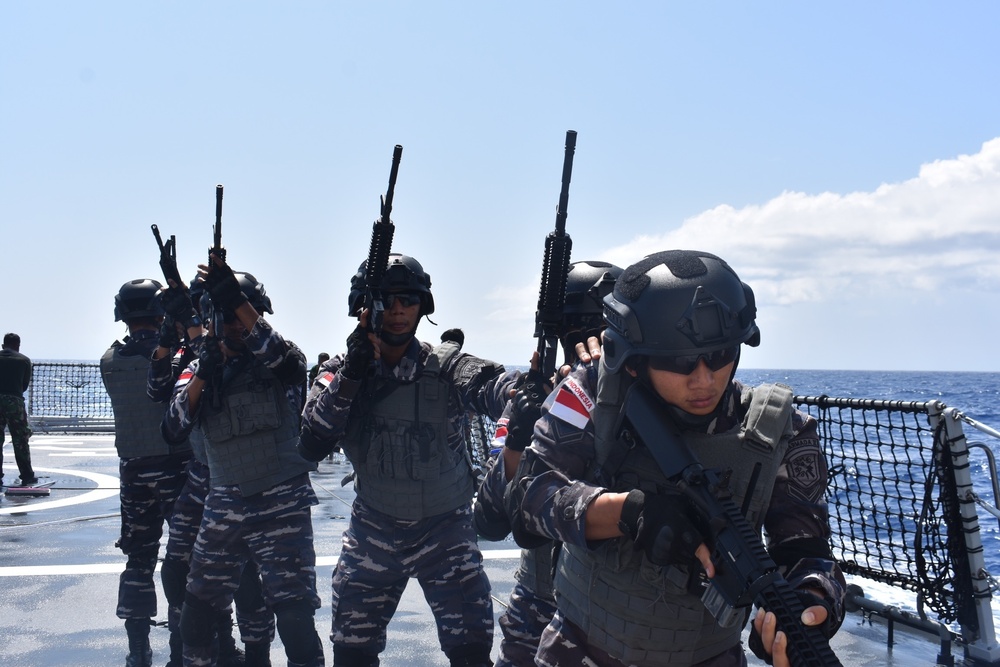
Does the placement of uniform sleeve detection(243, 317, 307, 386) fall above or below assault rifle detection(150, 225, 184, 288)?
below

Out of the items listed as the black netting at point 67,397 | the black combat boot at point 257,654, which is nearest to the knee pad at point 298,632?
the black combat boot at point 257,654

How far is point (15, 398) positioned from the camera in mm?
11844

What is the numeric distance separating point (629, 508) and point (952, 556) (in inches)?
160

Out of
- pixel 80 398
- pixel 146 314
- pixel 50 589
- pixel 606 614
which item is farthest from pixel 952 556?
pixel 80 398

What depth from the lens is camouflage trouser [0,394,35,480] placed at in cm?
1159

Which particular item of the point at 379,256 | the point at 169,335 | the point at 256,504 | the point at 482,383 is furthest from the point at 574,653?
the point at 169,335

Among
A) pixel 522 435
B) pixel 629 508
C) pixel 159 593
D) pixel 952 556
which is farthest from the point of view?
pixel 159 593

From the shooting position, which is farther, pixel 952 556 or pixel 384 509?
pixel 952 556

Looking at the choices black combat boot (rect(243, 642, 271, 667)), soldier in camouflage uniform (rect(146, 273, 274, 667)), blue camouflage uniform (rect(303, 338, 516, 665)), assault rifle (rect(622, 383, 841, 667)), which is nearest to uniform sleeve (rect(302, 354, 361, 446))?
blue camouflage uniform (rect(303, 338, 516, 665))

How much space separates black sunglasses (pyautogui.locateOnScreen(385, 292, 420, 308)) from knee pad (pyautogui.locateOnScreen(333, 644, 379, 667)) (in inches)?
60.4

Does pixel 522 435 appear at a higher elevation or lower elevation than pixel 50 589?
higher

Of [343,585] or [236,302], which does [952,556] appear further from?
[236,302]

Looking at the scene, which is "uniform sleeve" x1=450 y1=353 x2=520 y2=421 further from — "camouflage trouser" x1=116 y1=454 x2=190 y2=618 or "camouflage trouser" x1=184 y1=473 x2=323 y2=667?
"camouflage trouser" x1=116 y1=454 x2=190 y2=618

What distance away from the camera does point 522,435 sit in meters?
3.38
